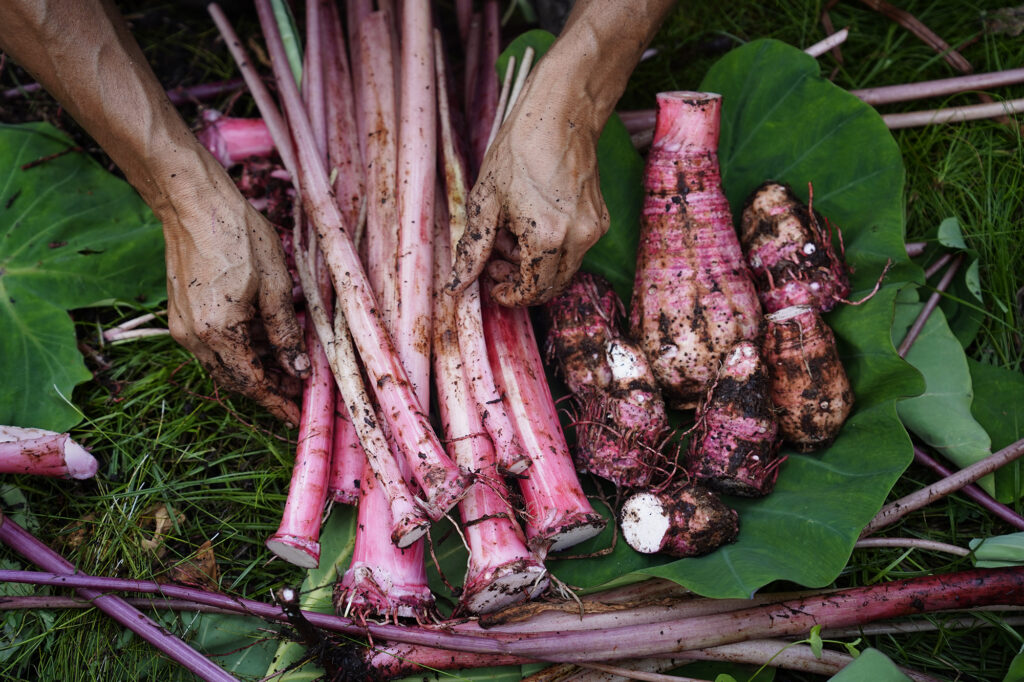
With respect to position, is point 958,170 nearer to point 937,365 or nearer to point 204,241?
point 937,365

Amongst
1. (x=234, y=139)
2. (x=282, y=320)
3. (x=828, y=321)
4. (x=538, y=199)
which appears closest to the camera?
(x=538, y=199)

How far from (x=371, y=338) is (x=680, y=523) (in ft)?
3.57

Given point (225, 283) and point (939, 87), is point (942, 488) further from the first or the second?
point (225, 283)

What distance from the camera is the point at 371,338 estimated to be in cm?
212

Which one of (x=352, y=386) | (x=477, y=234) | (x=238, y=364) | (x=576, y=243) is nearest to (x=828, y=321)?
(x=576, y=243)

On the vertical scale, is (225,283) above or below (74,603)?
above

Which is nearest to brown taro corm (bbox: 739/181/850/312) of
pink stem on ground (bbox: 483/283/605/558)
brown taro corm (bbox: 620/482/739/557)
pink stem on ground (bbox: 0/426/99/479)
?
brown taro corm (bbox: 620/482/739/557)

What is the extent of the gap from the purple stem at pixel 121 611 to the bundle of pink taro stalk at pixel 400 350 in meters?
0.39

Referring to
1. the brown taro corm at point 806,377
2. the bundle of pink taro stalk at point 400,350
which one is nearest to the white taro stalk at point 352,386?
the bundle of pink taro stalk at point 400,350

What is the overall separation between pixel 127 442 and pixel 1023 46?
13.1ft

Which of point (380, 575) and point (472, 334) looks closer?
point (380, 575)

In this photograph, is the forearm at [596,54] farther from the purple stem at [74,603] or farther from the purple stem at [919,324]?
the purple stem at [74,603]

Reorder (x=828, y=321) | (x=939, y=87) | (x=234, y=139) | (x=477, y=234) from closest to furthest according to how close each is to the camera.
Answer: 1. (x=477, y=234)
2. (x=828, y=321)
3. (x=234, y=139)
4. (x=939, y=87)

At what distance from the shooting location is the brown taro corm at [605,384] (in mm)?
2197
